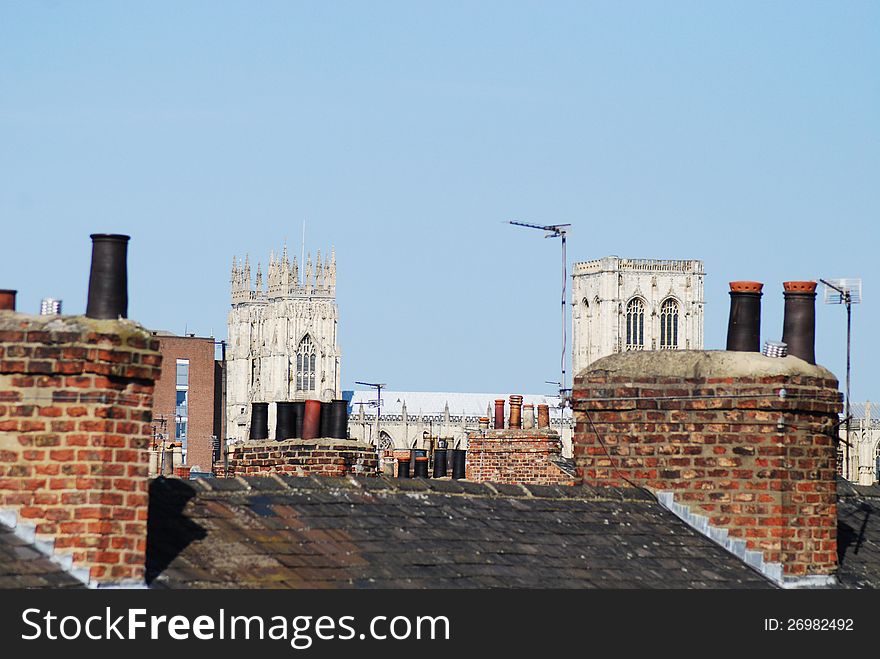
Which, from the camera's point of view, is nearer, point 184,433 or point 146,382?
point 146,382

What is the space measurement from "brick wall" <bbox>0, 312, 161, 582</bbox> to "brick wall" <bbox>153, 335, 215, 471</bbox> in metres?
111

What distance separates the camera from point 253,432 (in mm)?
24750

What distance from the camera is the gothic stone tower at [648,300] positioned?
173m

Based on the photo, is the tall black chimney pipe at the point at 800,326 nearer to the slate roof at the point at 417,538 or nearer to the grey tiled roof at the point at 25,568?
the slate roof at the point at 417,538

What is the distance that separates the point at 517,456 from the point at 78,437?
2057cm

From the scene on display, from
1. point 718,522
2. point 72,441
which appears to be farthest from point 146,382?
point 718,522

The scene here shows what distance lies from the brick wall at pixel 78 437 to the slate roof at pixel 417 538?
0.42m

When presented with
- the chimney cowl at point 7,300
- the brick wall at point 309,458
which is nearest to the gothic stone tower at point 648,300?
the brick wall at point 309,458

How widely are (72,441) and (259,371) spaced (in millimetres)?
156742

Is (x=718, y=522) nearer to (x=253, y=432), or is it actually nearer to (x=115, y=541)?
(x=115, y=541)

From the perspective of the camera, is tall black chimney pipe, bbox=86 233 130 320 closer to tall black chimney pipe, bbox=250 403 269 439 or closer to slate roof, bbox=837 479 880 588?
slate roof, bbox=837 479 880 588

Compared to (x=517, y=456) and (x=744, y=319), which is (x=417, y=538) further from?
(x=517, y=456)

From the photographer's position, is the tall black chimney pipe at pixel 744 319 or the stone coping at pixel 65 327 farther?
the tall black chimney pipe at pixel 744 319

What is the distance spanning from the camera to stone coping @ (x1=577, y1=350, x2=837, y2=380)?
14727 millimetres
